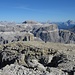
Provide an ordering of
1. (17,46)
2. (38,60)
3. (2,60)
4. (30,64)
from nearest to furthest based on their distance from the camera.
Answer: (30,64), (38,60), (2,60), (17,46)

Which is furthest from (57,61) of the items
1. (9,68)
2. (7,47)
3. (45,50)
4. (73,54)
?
(7,47)

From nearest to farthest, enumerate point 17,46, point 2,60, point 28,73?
point 28,73 → point 2,60 → point 17,46

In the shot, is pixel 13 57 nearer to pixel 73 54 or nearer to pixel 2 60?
pixel 2 60

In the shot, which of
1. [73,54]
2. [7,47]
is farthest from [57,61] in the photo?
[7,47]

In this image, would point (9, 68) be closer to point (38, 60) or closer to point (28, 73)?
point (28, 73)

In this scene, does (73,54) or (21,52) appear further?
(21,52)

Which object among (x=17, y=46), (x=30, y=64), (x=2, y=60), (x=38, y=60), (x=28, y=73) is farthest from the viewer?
(x=17, y=46)
